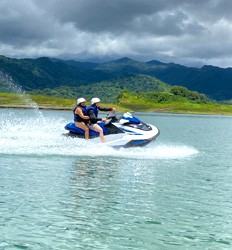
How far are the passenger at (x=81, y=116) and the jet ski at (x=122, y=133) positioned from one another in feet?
0.89

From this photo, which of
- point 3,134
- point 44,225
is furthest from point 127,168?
point 3,134

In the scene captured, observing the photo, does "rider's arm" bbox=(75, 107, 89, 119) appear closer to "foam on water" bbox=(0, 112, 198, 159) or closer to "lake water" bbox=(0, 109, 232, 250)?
"foam on water" bbox=(0, 112, 198, 159)

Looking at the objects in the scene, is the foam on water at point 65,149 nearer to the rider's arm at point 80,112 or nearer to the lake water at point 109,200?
the lake water at point 109,200

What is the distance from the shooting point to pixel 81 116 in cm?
1759

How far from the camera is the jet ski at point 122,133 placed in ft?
59.4

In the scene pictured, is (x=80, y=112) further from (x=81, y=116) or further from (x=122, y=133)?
(x=122, y=133)

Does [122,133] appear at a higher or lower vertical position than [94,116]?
lower

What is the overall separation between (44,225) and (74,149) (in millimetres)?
10838

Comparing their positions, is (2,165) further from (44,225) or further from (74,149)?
(44,225)

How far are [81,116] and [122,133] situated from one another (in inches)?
84.0

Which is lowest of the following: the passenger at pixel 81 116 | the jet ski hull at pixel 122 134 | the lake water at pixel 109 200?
the lake water at pixel 109 200

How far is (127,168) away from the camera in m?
14.9

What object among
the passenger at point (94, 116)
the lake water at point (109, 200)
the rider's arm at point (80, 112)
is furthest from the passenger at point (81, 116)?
the lake water at point (109, 200)

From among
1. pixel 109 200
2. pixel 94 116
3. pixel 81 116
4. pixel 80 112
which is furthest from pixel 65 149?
pixel 109 200
